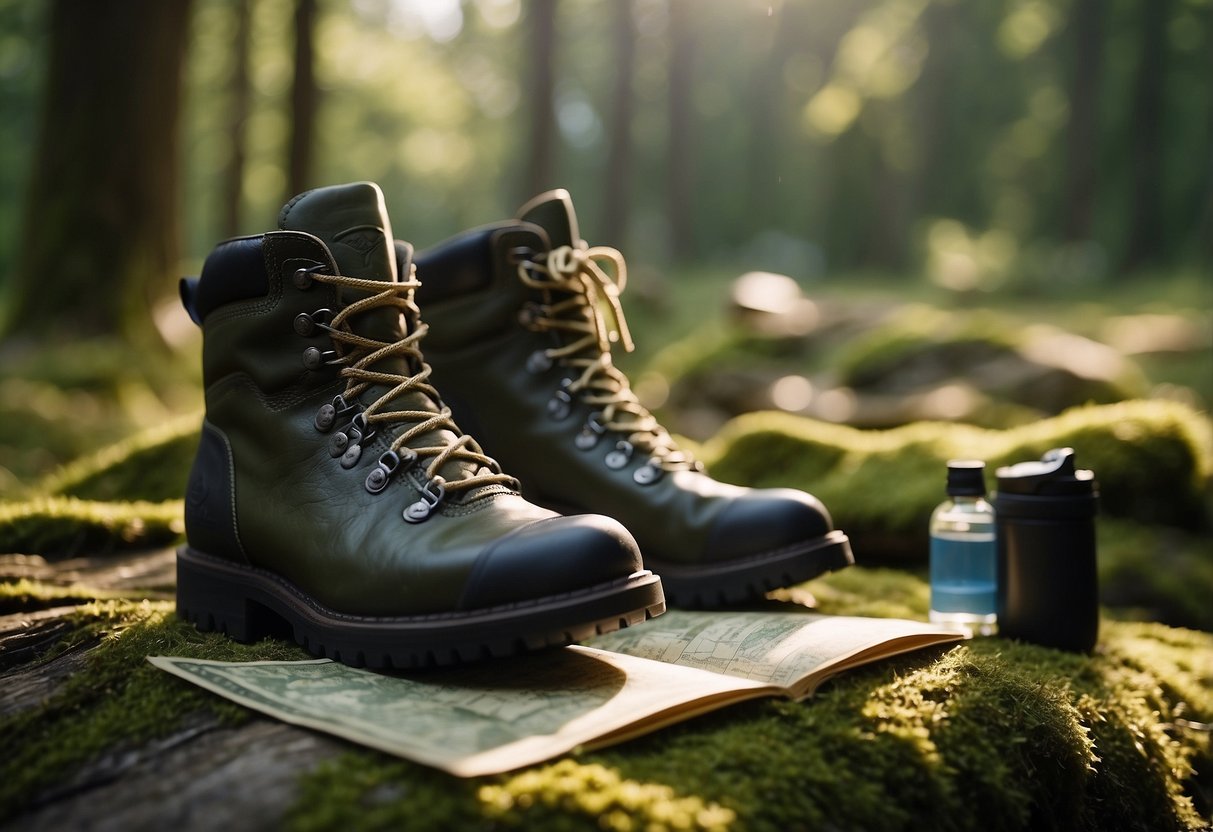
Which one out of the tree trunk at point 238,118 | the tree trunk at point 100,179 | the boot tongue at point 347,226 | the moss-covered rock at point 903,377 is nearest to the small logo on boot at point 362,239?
the boot tongue at point 347,226

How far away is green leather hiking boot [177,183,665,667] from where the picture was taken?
55.9 inches

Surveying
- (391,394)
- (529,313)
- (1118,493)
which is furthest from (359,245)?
(1118,493)

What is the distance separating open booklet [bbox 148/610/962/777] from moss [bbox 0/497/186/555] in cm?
115

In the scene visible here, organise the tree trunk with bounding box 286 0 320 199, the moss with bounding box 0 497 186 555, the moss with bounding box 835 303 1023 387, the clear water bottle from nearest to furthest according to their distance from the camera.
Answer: the clear water bottle < the moss with bounding box 0 497 186 555 < the moss with bounding box 835 303 1023 387 < the tree trunk with bounding box 286 0 320 199

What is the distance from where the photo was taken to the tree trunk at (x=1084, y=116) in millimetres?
19969

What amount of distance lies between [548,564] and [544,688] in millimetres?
182

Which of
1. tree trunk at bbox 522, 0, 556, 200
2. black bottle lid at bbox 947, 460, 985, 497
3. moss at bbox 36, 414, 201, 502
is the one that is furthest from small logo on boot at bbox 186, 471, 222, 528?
tree trunk at bbox 522, 0, 556, 200

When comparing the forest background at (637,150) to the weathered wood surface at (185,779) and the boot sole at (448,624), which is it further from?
the weathered wood surface at (185,779)

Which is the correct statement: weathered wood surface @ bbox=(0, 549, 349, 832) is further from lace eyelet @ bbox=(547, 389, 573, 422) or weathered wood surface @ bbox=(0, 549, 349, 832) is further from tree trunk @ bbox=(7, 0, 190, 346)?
tree trunk @ bbox=(7, 0, 190, 346)

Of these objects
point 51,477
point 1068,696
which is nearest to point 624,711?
point 1068,696

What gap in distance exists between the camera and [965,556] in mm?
2152

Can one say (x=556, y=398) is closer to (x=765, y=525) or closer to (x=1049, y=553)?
(x=765, y=525)

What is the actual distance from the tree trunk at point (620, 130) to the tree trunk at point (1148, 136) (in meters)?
11.6

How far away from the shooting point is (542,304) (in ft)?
7.27
